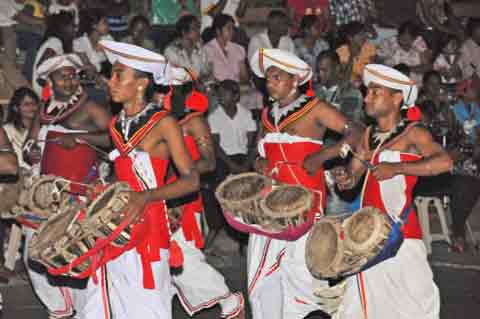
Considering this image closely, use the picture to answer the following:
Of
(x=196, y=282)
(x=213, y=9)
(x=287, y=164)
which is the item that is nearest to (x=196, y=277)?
(x=196, y=282)

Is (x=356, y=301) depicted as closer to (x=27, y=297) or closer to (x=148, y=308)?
(x=148, y=308)

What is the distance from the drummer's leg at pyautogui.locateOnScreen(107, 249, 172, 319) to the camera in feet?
21.0

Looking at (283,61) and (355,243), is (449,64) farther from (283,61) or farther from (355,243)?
(355,243)

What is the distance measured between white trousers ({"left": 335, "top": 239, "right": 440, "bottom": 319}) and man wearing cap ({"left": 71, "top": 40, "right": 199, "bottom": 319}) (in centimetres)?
134

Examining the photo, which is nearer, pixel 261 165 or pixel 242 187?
pixel 242 187

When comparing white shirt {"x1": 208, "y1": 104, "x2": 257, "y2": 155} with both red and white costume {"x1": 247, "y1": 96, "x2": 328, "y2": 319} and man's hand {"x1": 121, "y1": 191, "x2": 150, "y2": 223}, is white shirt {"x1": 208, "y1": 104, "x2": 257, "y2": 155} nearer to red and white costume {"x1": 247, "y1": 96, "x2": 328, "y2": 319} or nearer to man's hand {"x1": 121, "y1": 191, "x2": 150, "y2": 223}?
red and white costume {"x1": 247, "y1": 96, "x2": 328, "y2": 319}

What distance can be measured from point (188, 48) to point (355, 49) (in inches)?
88.5

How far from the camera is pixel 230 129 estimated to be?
1233cm

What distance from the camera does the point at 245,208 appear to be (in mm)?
7262

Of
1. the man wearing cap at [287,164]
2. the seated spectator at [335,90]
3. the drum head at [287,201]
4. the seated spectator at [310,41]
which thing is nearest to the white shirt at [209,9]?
the seated spectator at [310,41]

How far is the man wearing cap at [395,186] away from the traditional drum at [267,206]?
0.33 m

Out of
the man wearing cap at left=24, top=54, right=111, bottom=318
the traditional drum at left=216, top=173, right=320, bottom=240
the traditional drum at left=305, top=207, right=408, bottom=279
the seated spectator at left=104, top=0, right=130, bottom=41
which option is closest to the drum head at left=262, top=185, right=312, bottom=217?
the traditional drum at left=216, top=173, right=320, bottom=240

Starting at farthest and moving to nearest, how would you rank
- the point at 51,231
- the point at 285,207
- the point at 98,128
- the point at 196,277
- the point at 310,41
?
the point at 310,41
the point at 196,277
the point at 98,128
the point at 285,207
the point at 51,231

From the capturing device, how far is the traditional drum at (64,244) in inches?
238
